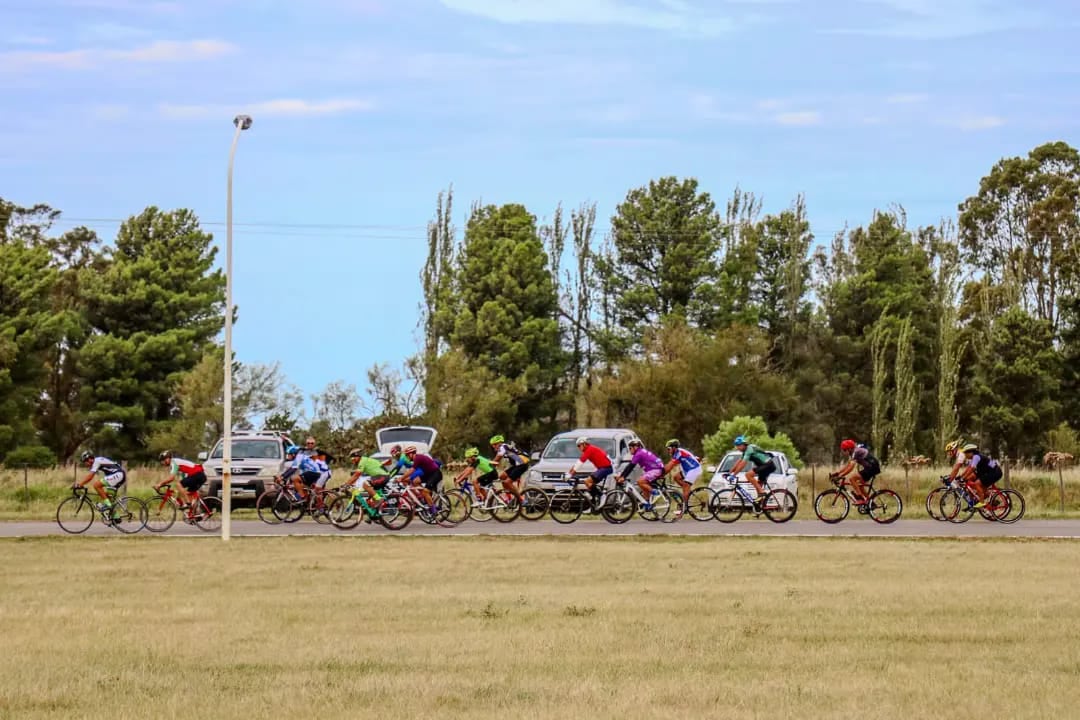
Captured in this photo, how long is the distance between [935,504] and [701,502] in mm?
5046

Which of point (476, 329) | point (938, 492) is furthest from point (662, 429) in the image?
point (938, 492)

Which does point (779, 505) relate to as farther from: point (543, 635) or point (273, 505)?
point (543, 635)

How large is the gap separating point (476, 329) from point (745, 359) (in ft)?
42.8

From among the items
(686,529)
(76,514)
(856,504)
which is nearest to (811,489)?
(856,504)

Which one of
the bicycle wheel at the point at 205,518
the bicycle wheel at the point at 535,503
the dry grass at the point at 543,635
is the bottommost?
the dry grass at the point at 543,635

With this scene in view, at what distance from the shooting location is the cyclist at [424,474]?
32000mm

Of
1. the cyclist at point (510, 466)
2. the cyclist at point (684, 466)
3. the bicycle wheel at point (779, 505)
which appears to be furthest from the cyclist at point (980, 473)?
the cyclist at point (510, 466)

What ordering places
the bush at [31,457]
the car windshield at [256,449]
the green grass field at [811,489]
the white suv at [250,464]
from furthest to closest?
the bush at [31,457], the green grass field at [811,489], the car windshield at [256,449], the white suv at [250,464]

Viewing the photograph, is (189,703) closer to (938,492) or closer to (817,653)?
(817,653)

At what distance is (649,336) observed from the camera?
3041 inches

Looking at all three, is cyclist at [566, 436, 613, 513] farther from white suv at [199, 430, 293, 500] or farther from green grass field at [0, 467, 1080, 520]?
white suv at [199, 430, 293, 500]

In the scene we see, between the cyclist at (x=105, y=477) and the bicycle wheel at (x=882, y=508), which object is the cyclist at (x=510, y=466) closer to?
the bicycle wheel at (x=882, y=508)

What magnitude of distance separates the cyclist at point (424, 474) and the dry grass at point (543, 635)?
6.57 metres

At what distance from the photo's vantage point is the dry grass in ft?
37.1
